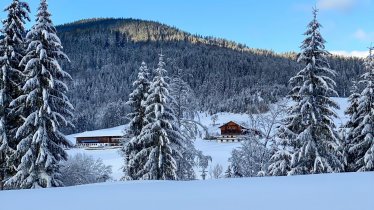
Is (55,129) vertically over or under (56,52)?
under

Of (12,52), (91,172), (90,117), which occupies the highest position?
(90,117)

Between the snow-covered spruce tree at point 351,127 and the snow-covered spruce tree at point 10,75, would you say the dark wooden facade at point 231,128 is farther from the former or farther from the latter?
the snow-covered spruce tree at point 10,75

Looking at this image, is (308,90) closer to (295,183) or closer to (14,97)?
(295,183)

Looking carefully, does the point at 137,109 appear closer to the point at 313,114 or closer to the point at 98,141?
the point at 313,114

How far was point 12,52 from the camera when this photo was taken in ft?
64.3

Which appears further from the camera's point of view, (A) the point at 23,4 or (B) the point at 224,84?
(B) the point at 224,84

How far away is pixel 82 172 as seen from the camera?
Answer: 128ft

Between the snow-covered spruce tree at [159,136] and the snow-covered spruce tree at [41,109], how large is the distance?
683cm

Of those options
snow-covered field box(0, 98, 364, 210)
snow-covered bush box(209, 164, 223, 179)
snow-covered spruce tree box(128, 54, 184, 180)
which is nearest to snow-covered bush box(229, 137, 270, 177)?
snow-covered spruce tree box(128, 54, 184, 180)

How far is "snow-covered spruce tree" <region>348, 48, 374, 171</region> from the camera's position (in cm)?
2364

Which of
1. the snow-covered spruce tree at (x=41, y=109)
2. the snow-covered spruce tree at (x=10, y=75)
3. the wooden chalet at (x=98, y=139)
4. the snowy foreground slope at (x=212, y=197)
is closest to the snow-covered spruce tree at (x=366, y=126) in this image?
the snowy foreground slope at (x=212, y=197)

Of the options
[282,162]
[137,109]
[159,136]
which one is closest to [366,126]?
[282,162]

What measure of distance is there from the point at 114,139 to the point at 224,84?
108936mm

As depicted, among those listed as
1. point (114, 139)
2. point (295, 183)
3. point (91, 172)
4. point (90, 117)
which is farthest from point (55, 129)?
point (90, 117)
